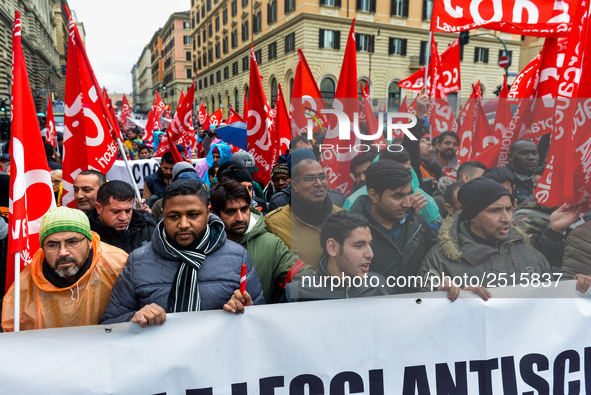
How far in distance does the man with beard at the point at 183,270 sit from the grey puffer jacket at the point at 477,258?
0.83 m

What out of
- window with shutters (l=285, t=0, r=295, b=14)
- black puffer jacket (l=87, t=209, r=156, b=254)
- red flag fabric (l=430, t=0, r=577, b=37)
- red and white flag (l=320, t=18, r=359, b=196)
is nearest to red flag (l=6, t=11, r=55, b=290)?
black puffer jacket (l=87, t=209, r=156, b=254)

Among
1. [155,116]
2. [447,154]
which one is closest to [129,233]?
[447,154]

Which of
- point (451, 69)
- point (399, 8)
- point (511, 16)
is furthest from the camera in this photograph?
point (399, 8)

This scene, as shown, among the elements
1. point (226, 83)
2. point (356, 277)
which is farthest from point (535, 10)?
point (226, 83)

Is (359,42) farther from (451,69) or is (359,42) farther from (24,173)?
(24,173)

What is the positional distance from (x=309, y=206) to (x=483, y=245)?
2.52ft

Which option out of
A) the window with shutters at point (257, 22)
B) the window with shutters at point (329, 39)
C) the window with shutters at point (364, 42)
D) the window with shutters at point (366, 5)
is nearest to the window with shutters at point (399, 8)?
the window with shutters at point (366, 5)

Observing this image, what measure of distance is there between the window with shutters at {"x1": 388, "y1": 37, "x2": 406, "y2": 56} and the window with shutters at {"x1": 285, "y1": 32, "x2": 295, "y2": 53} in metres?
8.05

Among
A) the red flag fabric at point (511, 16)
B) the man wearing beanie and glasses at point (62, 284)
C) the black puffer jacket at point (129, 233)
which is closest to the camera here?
the man wearing beanie and glasses at point (62, 284)

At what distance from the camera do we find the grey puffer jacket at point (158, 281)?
6.27 feet

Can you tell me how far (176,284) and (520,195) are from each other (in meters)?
1.53

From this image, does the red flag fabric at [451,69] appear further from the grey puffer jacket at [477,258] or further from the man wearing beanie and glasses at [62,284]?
the man wearing beanie and glasses at [62,284]

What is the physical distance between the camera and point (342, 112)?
177 centimetres

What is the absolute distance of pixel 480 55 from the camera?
37.8 meters
